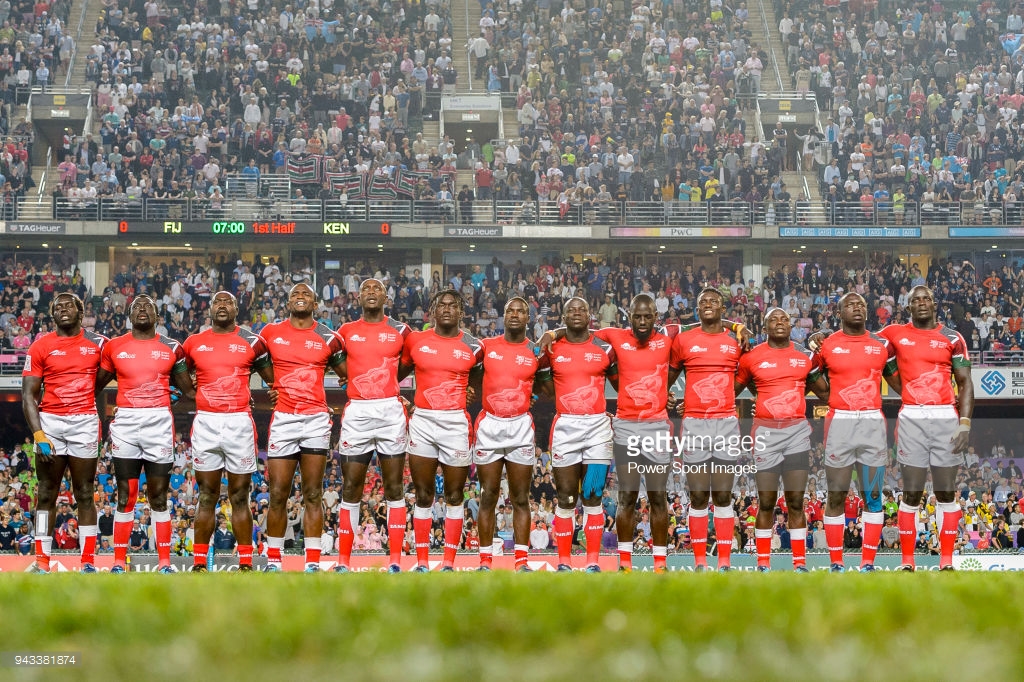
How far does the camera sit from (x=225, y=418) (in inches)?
460

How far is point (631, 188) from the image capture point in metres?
37.7

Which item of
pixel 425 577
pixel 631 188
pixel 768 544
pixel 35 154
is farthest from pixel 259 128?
pixel 425 577

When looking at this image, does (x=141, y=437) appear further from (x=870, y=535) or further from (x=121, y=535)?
(x=870, y=535)

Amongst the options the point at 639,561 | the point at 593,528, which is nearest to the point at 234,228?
the point at 639,561

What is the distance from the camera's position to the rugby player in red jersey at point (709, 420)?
11.7 m

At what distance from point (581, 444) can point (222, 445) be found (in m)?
3.52

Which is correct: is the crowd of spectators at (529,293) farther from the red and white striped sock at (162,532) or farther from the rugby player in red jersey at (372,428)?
the rugby player in red jersey at (372,428)

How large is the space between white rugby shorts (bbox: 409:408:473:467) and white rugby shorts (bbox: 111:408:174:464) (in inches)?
97.0

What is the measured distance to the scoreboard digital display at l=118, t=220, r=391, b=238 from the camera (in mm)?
35250

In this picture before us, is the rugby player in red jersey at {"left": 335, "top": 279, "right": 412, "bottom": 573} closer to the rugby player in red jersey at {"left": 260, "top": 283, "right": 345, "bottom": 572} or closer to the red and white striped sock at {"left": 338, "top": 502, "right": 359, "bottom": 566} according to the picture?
the red and white striped sock at {"left": 338, "top": 502, "right": 359, "bottom": 566}

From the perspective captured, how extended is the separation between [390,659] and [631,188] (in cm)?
3364

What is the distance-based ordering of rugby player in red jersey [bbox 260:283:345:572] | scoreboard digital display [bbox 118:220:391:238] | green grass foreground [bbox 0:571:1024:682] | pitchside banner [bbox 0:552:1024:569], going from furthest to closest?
1. scoreboard digital display [bbox 118:220:391:238]
2. pitchside banner [bbox 0:552:1024:569]
3. rugby player in red jersey [bbox 260:283:345:572]
4. green grass foreground [bbox 0:571:1024:682]

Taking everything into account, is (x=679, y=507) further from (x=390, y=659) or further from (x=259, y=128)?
(x=259, y=128)

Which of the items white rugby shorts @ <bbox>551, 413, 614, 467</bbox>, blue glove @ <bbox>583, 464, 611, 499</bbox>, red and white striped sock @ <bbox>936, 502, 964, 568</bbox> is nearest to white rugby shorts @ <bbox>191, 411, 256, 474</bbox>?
white rugby shorts @ <bbox>551, 413, 614, 467</bbox>
